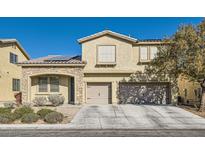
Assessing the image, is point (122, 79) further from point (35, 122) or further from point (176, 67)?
point (35, 122)

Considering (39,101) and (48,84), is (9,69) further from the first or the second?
(39,101)

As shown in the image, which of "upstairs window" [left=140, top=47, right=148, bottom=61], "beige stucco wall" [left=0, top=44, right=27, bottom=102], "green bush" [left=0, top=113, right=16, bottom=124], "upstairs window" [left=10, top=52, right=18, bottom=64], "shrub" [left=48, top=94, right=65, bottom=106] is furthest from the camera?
"upstairs window" [left=10, top=52, right=18, bottom=64]

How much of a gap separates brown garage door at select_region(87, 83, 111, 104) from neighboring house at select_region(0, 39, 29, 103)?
8.65m

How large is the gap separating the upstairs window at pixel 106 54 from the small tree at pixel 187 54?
462 cm

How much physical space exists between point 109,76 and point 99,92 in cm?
180

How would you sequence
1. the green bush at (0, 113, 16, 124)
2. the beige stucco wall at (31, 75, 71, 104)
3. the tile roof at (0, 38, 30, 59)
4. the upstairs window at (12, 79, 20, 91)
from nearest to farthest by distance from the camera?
1. the green bush at (0, 113, 16, 124)
2. the beige stucco wall at (31, 75, 71, 104)
3. the tile roof at (0, 38, 30, 59)
4. the upstairs window at (12, 79, 20, 91)

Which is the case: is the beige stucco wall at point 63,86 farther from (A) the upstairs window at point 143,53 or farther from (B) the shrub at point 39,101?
(A) the upstairs window at point 143,53

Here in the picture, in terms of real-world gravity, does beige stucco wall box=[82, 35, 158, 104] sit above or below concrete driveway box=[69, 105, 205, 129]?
above

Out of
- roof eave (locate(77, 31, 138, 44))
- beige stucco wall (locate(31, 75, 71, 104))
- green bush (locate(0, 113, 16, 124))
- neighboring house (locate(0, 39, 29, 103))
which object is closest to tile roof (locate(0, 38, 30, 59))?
neighboring house (locate(0, 39, 29, 103))

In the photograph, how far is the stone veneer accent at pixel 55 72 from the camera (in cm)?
2203

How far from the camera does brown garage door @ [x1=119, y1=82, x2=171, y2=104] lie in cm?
2333

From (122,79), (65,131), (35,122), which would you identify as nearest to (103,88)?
(122,79)

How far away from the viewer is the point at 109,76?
75.8 ft

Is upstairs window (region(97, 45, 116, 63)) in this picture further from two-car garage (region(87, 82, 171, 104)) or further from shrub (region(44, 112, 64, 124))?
shrub (region(44, 112, 64, 124))
